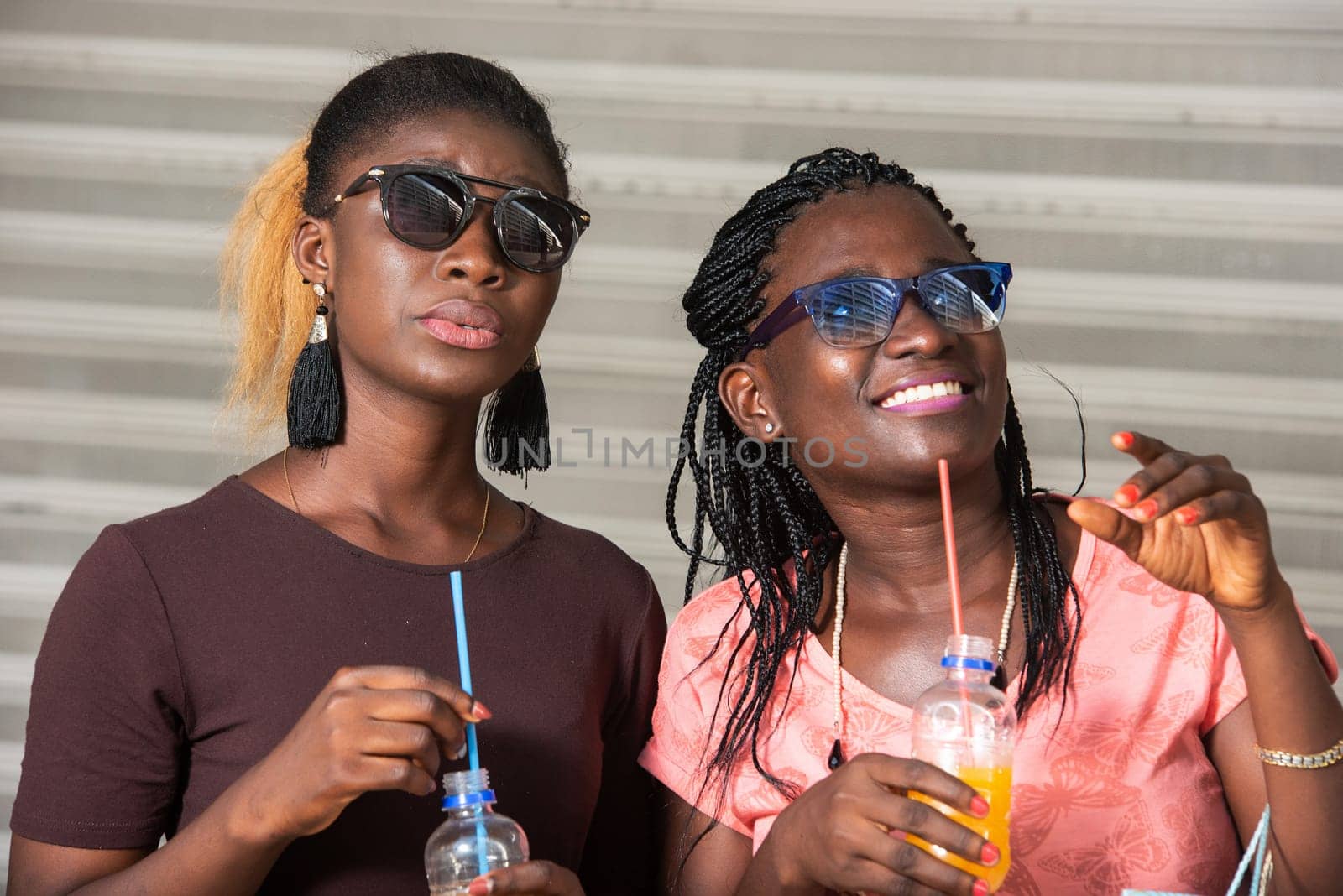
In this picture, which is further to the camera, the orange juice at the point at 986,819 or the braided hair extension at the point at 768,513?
the braided hair extension at the point at 768,513

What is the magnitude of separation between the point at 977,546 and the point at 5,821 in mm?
2866

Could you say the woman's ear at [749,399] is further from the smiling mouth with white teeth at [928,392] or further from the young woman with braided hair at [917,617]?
the smiling mouth with white teeth at [928,392]

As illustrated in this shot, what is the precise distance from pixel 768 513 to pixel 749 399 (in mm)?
227

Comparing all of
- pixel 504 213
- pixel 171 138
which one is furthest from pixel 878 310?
pixel 171 138

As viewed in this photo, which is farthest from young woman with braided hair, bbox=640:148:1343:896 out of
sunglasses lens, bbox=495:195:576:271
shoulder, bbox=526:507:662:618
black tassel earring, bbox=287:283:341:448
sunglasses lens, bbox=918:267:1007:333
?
black tassel earring, bbox=287:283:341:448

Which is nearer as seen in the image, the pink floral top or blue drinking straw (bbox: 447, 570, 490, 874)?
blue drinking straw (bbox: 447, 570, 490, 874)

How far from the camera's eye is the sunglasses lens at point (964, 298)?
7.37ft

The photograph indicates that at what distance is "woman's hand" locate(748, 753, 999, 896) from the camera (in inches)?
65.8

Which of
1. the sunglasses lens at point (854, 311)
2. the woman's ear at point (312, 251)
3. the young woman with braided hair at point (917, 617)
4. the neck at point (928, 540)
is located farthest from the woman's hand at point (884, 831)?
the woman's ear at point (312, 251)

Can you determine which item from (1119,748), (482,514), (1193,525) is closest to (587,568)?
(482,514)

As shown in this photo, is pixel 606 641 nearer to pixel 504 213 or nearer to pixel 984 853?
pixel 504 213

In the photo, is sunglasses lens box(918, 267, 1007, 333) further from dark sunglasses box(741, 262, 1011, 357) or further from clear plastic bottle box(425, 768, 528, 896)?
clear plastic bottle box(425, 768, 528, 896)

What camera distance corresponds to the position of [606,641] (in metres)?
2.57

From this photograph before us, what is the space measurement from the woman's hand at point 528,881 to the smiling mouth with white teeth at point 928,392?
825 millimetres
